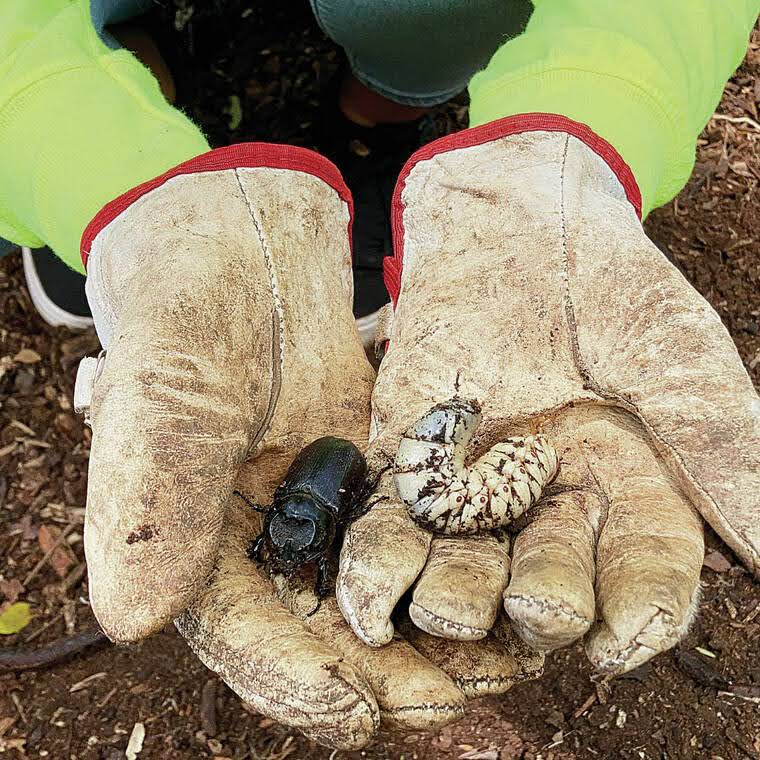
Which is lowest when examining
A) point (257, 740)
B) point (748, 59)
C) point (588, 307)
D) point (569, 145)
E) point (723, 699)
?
point (723, 699)

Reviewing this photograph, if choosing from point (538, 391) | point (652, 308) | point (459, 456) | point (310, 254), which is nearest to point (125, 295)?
point (310, 254)

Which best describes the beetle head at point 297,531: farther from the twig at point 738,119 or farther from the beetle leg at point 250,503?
the twig at point 738,119

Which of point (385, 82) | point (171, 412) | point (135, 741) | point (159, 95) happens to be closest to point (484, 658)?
point (171, 412)

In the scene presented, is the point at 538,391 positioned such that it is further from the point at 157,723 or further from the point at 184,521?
the point at 157,723

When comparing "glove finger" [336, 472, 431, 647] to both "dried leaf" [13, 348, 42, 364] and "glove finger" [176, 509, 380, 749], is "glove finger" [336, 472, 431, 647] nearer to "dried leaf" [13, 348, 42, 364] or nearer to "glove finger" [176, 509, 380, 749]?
"glove finger" [176, 509, 380, 749]

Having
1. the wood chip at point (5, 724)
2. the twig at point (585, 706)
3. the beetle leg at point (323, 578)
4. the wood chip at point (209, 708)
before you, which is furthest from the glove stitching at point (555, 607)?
the wood chip at point (5, 724)
